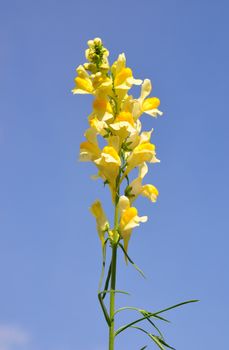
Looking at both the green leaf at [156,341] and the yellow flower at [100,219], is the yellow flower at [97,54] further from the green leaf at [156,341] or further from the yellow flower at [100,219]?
the green leaf at [156,341]

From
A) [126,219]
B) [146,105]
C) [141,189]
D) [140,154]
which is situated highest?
[146,105]

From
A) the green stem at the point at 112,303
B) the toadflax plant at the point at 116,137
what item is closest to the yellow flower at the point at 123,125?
the toadflax plant at the point at 116,137

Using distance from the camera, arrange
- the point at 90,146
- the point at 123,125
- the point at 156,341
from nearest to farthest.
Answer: the point at 156,341
the point at 123,125
the point at 90,146

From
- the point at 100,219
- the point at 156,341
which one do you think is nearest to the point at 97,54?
the point at 100,219

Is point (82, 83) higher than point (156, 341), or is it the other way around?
point (82, 83)

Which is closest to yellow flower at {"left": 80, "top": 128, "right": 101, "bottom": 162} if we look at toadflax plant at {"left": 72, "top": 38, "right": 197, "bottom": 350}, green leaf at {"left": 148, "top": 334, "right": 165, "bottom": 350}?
toadflax plant at {"left": 72, "top": 38, "right": 197, "bottom": 350}

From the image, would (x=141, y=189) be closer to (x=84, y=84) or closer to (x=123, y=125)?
(x=123, y=125)
